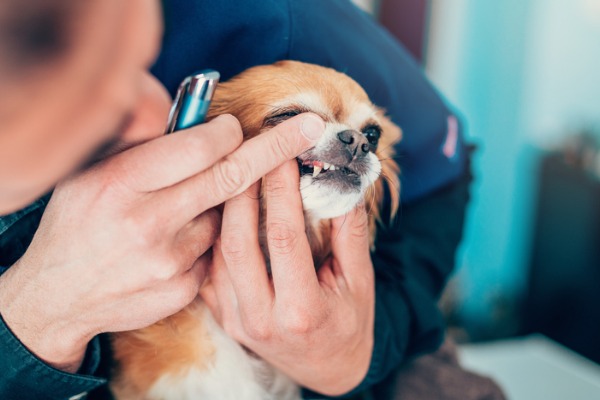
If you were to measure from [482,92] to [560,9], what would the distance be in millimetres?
500

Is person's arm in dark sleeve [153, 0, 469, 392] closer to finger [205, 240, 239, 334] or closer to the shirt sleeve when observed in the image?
finger [205, 240, 239, 334]

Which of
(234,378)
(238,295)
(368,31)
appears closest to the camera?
(238,295)

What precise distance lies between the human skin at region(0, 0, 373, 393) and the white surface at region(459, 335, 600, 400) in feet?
3.01

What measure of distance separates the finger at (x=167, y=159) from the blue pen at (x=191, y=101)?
0.07 ft

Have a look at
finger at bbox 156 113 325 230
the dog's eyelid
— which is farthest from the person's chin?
the dog's eyelid

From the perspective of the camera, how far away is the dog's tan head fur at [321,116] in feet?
2.14

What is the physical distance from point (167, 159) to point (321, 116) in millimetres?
255

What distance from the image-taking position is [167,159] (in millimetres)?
501

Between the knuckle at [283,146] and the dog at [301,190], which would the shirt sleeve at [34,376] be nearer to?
the dog at [301,190]

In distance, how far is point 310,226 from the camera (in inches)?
29.4

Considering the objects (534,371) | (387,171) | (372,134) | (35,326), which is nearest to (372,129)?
(372,134)

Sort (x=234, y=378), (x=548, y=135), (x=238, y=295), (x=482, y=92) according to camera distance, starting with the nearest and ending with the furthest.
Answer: (x=238, y=295)
(x=234, y=378)
(x=482, y=92)
(x=548, y=135)


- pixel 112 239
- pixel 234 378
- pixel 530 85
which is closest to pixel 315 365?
pixel 234 378

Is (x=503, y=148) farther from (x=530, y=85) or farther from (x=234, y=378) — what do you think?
(x=234, y=378)
